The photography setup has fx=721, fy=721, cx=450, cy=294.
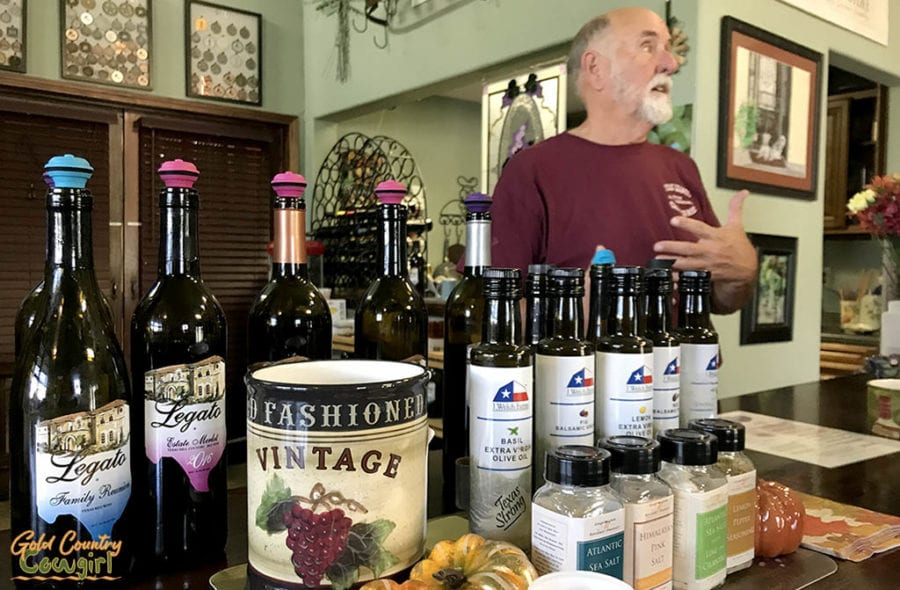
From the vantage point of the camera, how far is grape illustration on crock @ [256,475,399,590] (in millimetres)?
517

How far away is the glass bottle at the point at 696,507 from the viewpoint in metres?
0.60

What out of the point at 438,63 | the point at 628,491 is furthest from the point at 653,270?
the point at 438,63

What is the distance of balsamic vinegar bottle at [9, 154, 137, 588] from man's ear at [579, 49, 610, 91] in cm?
162

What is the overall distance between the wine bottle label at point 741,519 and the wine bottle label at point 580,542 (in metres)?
0.15

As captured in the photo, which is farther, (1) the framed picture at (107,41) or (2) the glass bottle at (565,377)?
(1) the framed picture at (107,41)

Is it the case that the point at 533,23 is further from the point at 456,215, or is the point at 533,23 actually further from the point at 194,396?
the point at 456,215

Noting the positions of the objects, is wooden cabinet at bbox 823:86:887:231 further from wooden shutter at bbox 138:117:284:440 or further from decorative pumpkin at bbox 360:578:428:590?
decorative pumpkin at bbox 360:578:428:590

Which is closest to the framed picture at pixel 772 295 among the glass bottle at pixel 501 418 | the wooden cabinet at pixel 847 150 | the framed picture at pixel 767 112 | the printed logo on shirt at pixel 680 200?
the framed picture at pixel 767 112

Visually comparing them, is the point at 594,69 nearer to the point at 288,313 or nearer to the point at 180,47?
the point at 288,313

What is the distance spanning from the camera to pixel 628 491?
1.92 feet

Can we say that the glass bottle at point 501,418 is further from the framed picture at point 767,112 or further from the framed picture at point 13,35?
the framed picture at point 13,35

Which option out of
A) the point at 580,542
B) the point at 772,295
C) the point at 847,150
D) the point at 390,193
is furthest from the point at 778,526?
the point at 847,150

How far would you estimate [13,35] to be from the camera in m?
2.98

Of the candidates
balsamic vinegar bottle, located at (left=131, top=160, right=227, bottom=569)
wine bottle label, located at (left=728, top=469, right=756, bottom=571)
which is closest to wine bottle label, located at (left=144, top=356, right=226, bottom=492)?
balsamic vinegar bottle, located at (left=131, top=160, right=227, bottom=569)
